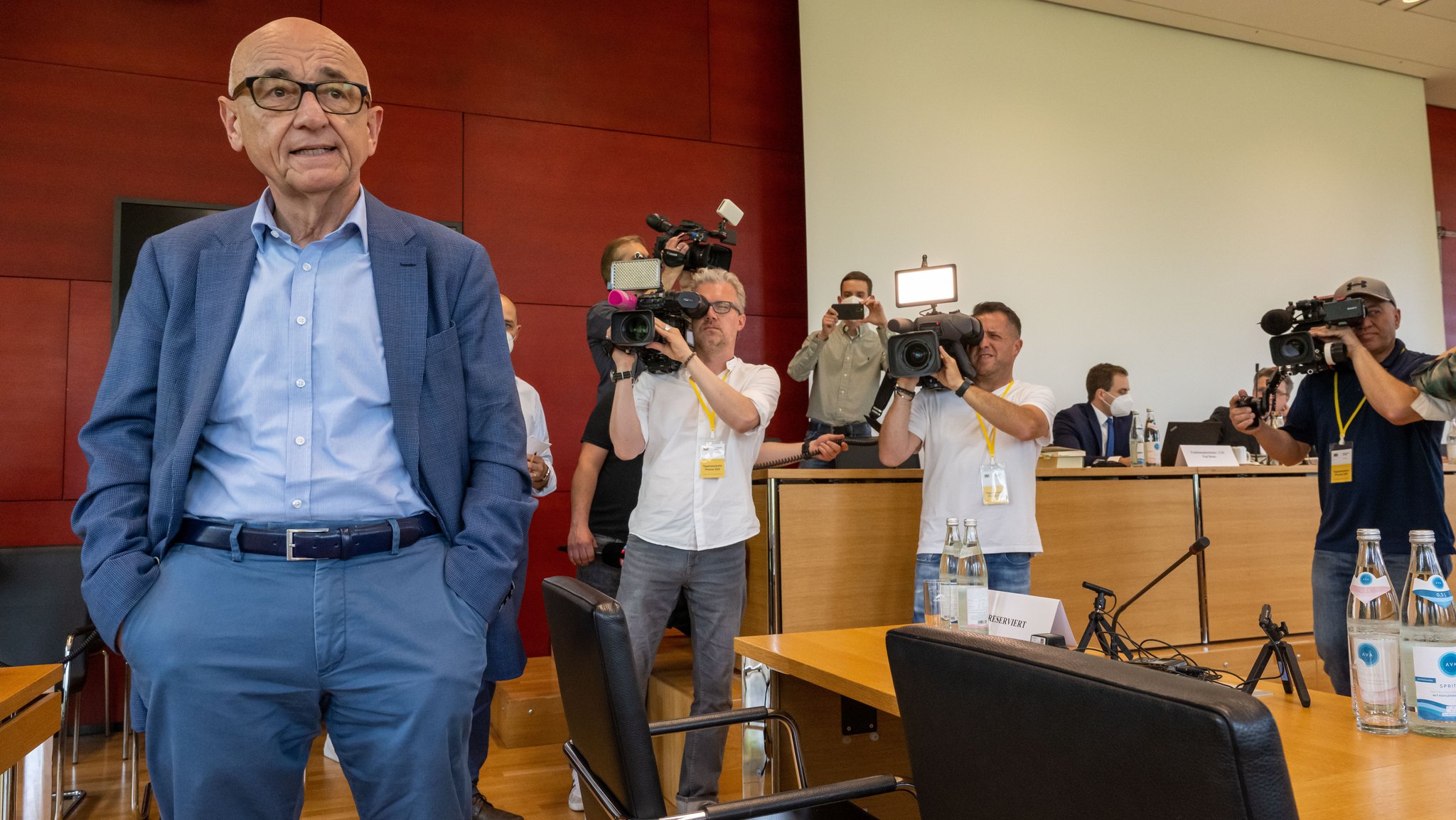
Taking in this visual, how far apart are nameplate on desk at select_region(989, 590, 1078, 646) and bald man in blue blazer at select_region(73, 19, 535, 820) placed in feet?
2.65

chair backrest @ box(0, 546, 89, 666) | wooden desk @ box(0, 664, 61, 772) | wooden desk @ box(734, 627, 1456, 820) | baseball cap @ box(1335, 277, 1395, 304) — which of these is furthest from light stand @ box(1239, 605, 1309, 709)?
chair backrest @ box(0, 546, 89, 666)

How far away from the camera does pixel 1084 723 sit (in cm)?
61

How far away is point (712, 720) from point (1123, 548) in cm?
230

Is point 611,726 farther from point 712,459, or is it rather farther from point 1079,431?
point 1079,431

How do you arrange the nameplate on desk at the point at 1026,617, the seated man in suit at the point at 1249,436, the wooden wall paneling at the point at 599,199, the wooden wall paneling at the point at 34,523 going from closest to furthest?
the nameplate on desk at the point at 1026,617 < the wooden wall paneling at the point at 34,523 < the wooden wall paneling at the point at 599,199 < the seated man in suit at the point at 1249,436

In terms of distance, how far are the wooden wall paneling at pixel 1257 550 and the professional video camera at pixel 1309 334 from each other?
1.11 m

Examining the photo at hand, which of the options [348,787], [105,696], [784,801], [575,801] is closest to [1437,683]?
[784,801]

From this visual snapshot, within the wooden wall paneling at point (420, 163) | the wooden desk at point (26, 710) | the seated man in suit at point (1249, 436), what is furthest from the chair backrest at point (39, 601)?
the seated man in suit at point (1249, 436)

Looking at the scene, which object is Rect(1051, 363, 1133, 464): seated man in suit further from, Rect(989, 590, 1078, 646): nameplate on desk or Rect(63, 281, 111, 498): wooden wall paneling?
Rect(63, 281, 111, 498): wooden wall paneling

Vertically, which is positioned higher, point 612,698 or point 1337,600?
point 612,698

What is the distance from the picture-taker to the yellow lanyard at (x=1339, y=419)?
263cm

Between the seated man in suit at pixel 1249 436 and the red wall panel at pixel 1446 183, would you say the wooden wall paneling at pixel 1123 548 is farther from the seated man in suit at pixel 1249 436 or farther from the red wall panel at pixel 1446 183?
the red wall panel at pixel 1446 183

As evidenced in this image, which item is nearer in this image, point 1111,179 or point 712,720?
point 712,720

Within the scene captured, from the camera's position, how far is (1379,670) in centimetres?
122
